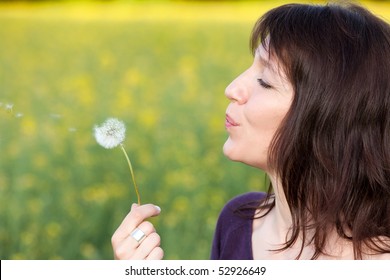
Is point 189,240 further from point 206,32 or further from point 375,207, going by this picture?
point 206,32

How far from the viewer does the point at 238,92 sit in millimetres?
1894

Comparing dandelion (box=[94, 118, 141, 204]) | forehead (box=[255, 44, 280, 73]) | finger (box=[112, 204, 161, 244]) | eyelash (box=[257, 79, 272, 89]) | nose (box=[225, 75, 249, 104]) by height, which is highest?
forehead (box=[255, 44, 280, 73])

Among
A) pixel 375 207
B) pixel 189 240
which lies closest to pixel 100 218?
pixel 189 240

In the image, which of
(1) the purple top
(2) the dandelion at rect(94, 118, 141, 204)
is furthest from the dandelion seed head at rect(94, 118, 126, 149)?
(1) the purple top

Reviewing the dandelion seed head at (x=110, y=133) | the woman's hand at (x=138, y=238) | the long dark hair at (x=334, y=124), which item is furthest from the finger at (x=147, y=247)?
the long dark hair at (x=334, y=124)

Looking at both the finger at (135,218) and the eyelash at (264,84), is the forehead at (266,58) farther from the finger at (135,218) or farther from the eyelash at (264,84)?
the finger at (135,218)

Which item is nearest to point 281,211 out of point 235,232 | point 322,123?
point 235,232

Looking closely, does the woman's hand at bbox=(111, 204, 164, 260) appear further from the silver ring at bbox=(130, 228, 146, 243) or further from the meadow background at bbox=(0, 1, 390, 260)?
the meadow background at bbox=(0, 1, 390, 260)

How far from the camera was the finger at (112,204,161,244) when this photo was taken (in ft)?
5.74

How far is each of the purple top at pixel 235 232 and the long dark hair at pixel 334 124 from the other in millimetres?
155

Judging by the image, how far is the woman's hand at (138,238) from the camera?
1759mm
